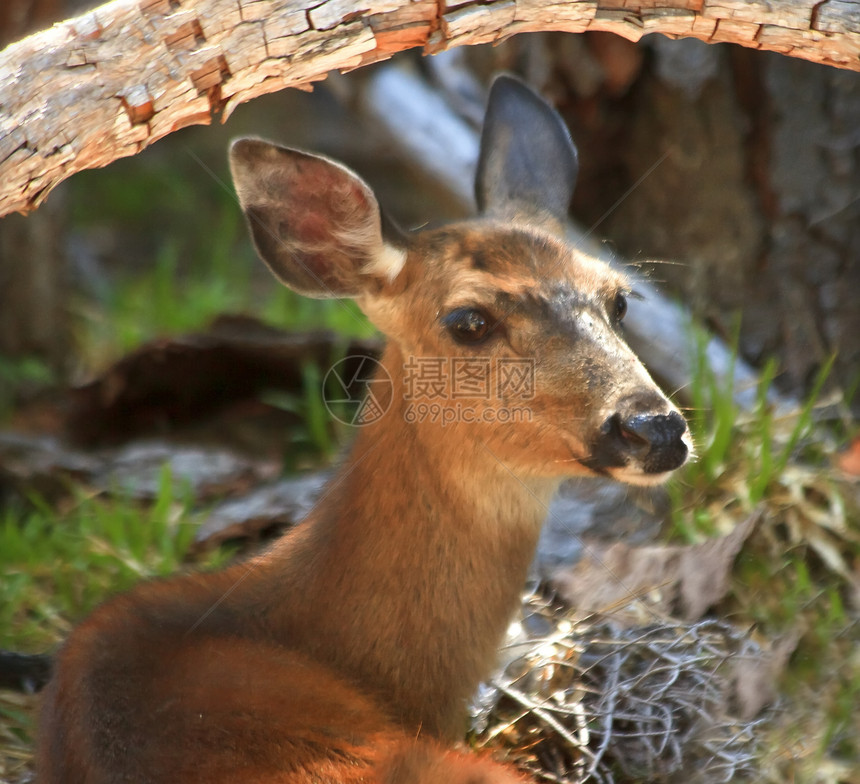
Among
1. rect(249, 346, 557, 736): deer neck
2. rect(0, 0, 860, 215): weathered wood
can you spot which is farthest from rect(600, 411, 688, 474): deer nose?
rect(0, 0, 860, 215): weathered wood

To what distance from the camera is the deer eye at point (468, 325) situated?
344 centimetres

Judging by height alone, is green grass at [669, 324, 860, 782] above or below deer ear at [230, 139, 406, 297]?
below

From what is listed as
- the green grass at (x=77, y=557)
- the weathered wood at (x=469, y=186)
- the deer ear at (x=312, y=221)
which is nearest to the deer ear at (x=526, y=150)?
the deer ear at (x=312, y=221)

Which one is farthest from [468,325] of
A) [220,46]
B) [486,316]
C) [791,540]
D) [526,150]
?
[791,540]

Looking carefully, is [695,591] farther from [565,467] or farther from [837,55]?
[837,55]

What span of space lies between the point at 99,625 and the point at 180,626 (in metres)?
0.23

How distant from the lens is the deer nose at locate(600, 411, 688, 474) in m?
3.07

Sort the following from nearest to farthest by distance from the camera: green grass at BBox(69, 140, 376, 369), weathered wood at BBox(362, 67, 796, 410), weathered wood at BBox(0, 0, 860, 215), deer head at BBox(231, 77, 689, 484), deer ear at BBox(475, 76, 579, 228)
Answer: weathered wood at BBox(0, 0, 860, 215)
deer head at BBox(231, 77, 689, 484)
deer ear at BBox(475, 76, 579, 228)
weathered wood at BBox(362, 67, 796, 410)
green grass at BBox(69, 140, 376, 369)

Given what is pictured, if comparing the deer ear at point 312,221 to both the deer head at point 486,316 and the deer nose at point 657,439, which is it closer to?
the deer head at point 486,316

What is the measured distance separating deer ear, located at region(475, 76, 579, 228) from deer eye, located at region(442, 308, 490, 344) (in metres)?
0.75

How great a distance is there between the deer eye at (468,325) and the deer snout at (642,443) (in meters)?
0.52

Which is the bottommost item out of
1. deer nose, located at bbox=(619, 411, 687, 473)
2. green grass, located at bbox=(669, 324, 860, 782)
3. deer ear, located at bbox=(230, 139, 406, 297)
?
green grass, located at bbox=(669, 324, 860, 782)

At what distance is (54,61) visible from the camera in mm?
2900

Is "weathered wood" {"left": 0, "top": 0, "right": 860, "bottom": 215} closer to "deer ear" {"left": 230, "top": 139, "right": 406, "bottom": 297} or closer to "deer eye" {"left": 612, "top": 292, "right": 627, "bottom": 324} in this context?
"deer ear" {"left": 230, "top": 139, "right": 406, "bottom": 297}
